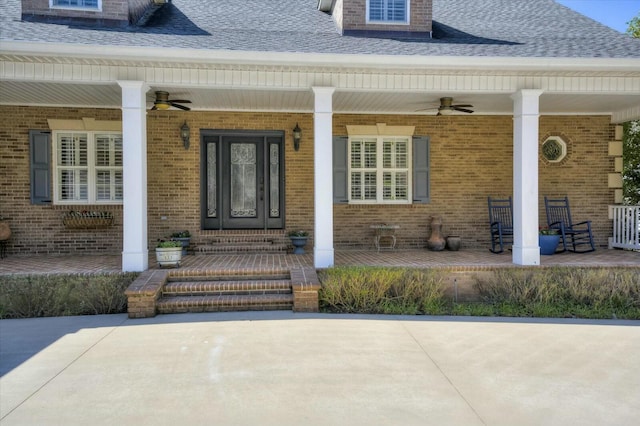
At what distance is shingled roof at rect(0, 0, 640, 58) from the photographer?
22.8 ft

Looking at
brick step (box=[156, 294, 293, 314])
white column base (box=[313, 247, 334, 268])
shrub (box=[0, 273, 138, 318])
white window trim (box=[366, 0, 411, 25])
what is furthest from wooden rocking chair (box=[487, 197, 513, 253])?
shrub (box=[0, 273, 138, 318])

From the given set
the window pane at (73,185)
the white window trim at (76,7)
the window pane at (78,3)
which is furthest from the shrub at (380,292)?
the window pane at (78,3)

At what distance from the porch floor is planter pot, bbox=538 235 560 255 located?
0.17 meters

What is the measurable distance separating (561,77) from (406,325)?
480 centimetres

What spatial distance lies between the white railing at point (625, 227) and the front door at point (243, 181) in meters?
6.97

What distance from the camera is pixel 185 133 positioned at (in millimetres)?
9094

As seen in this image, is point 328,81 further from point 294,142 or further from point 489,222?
point 489,222

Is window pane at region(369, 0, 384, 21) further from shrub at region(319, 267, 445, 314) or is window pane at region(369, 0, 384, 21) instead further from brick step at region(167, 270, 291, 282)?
brick step at region(167, 270, 291, 282)

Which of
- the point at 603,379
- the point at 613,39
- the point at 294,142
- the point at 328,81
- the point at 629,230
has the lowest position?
the point at 603,379

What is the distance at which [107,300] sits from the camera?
6.27 metres

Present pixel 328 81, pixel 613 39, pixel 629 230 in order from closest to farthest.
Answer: pixel 328 81 < pixel 613 39 < pixel 629 230

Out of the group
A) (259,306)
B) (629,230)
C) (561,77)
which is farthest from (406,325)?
(629,230)

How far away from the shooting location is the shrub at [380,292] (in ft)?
20.9

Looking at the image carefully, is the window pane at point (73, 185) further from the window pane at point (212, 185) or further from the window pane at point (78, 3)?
the window pane at point (78, 3)
